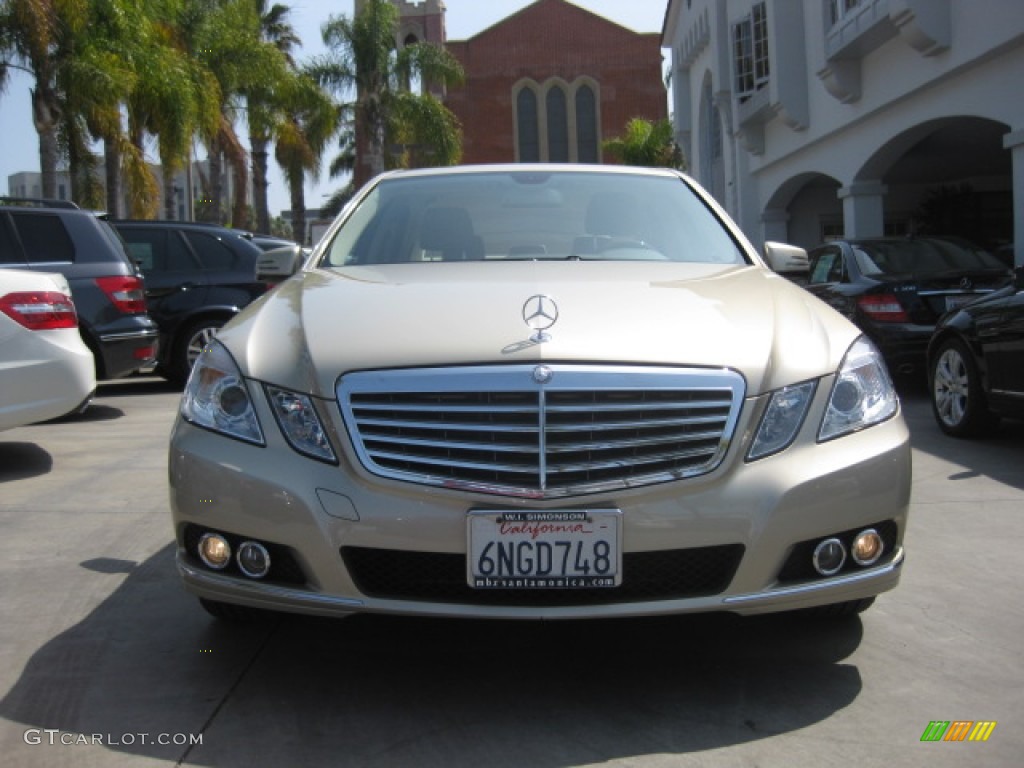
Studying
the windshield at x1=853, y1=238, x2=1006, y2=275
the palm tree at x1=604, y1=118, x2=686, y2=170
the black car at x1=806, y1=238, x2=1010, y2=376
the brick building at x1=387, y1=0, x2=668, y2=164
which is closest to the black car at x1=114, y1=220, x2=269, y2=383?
the black car at x1=806, y1=238, x2=1010, y2=376

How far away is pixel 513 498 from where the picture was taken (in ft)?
10.1

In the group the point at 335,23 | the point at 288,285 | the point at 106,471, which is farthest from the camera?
the point at 335,23

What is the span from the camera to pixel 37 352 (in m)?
6.87

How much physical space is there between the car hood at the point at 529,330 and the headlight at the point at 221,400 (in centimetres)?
5

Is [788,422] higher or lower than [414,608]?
higher

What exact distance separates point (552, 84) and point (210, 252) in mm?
53617

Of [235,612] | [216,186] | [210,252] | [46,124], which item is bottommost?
[235,612]

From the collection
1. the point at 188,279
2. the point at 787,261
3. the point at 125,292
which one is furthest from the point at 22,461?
the point at 787,261

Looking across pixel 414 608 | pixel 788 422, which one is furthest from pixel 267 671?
pixel 788 422

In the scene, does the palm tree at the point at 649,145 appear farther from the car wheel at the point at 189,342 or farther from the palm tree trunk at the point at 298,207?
the car wheel at the point at 189,342

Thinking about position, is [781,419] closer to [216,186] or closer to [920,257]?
[920,257]

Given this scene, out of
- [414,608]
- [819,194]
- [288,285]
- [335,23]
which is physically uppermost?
[335,23]

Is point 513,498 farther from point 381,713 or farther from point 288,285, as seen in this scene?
point 288,285

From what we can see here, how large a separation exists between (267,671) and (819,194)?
25218 mm
